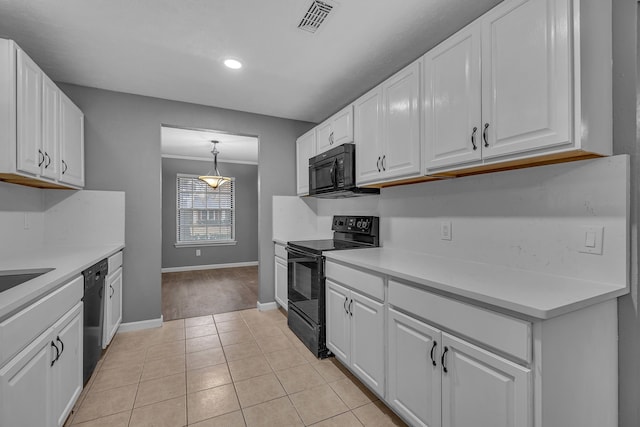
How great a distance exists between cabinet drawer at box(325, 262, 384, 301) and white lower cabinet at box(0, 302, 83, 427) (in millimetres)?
1581

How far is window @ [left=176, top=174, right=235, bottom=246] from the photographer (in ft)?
20.1

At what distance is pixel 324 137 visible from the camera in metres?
3.02

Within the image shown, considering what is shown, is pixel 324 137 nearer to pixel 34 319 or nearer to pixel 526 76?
pixel 526 76

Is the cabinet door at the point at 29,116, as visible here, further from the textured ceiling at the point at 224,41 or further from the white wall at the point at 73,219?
the white wall at the point at 73,219

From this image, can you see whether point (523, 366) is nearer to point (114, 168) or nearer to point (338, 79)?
point (338, 79)

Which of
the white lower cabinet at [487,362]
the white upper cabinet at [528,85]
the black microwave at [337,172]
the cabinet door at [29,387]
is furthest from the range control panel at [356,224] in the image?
the cabinet door at [29,387]

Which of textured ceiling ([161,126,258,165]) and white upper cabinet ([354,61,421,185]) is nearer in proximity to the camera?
white upper cabinet ([354,61,421,185])

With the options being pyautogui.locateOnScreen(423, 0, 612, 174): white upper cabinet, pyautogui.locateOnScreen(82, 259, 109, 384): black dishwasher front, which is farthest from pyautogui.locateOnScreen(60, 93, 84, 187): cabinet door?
pyautogui.locateOnScreen(423, 0, 612, 174): white upper cabinet

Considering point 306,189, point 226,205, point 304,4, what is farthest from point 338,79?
point 226,205

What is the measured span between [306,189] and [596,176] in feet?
8.33

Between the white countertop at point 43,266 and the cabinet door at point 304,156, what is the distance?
1.93m

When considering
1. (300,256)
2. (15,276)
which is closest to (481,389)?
A: (300,256)

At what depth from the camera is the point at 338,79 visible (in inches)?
106

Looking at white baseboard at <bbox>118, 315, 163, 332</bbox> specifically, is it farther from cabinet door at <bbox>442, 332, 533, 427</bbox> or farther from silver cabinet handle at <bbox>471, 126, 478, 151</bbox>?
silver cabinet handle at <bbox>471, 126, 478, 151</bbox>
